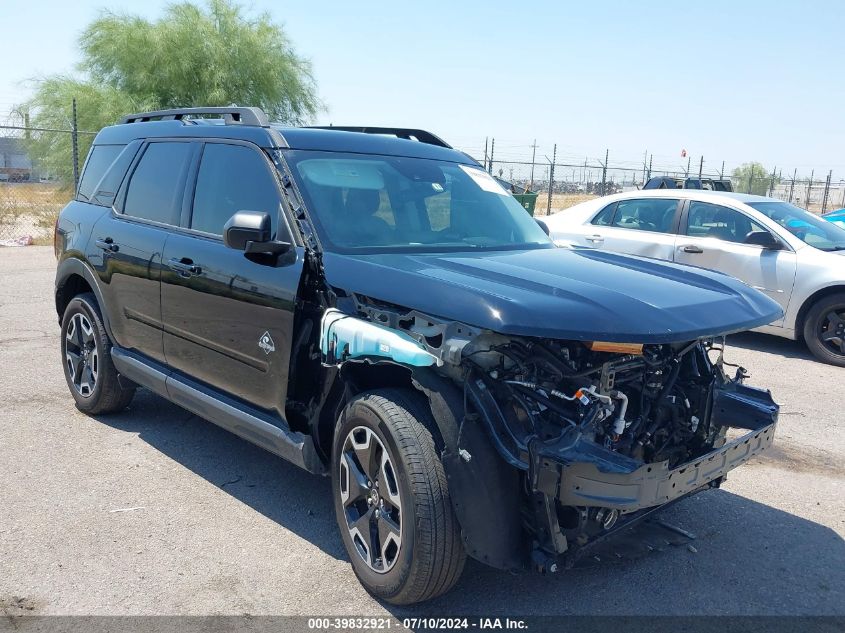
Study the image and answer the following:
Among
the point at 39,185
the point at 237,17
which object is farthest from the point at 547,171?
the point at 39,185

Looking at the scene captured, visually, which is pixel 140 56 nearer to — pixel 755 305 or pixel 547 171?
pixel 547 171

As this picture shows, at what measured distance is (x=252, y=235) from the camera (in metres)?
3.59

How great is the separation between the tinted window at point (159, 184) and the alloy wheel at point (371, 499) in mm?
1977

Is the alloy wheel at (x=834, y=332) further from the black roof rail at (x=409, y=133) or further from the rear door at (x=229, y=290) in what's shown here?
the rear door at (x=229, y=290)

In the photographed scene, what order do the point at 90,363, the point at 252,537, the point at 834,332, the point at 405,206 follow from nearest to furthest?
the point at 252,537 < the point at 405,206 < the point at 90,363 < the point at 834,332

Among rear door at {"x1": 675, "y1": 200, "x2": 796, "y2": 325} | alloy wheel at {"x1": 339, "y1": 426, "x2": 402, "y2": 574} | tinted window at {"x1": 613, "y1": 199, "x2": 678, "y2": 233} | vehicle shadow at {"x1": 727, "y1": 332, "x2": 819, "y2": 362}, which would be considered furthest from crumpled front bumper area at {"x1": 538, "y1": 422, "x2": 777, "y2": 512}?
tinted window at {"x1": 613, "y1": 199, "x2": 678, "y2": 233}

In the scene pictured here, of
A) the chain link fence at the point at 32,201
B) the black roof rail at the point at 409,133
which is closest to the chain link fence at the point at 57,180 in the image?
the chain link fence at the point at 32,201

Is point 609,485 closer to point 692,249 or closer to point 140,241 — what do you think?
point 140,241

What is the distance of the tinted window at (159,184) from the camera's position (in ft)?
15.1

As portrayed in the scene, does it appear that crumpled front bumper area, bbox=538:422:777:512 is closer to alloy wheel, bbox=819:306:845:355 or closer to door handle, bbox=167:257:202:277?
door handle, bbox=167:257:202:277

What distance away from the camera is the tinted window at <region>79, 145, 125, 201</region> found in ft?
18.0

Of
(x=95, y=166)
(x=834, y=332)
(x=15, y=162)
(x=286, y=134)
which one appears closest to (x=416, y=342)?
(x=286, y=134)

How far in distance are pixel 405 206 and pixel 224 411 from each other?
1450mm

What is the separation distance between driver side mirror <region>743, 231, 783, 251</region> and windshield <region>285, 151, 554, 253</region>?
418 centimetres
